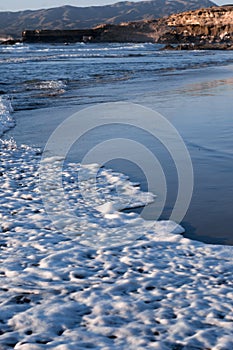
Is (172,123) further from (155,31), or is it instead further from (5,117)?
(155,31)

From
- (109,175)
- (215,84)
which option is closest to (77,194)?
(109,175)

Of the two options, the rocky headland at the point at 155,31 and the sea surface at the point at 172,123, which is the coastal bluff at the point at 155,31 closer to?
the rocky headland at the point at 155,31

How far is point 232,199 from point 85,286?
1.86m

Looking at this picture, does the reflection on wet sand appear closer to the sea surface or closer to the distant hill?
the sea surface

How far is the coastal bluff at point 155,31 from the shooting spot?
77.4 m

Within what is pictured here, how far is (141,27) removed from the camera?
93125 mm

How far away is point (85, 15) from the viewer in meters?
178

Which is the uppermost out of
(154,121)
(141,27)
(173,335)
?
(141,27)

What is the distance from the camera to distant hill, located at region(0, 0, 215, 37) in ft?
496

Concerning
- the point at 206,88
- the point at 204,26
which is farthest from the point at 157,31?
the point at 206,88

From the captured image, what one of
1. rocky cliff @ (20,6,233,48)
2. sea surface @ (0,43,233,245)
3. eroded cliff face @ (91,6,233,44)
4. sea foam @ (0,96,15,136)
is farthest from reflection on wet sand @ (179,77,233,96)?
rocky cliff @ (20,6,233,48)

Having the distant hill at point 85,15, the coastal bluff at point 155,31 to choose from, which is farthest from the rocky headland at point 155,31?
the distant hill at point 85,15

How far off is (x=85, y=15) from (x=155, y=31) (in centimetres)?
9425

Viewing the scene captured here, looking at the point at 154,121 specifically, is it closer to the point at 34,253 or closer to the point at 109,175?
the point at 109,175
